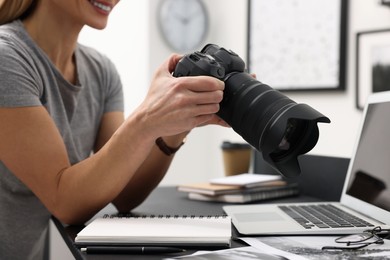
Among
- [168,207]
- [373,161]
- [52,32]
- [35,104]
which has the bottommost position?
[168,207]

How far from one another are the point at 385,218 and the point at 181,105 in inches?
14.4

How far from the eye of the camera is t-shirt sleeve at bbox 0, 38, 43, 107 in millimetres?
796

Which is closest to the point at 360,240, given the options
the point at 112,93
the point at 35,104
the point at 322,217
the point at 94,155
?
the point at 322,217

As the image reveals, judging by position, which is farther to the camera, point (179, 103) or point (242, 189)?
point (242, 189)

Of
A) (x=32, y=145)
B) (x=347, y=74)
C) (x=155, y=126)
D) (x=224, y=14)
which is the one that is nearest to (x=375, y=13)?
(x=347, y=74)

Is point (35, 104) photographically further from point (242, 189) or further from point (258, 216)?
point (242, 189)

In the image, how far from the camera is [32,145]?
79 cm

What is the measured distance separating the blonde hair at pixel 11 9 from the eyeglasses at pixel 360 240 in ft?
2.37

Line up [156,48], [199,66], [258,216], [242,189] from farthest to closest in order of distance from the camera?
[156,48] < [242,189] < [258,216] < [199,66]

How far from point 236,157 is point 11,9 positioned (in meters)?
0.71

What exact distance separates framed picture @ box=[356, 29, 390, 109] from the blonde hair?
3.21ft

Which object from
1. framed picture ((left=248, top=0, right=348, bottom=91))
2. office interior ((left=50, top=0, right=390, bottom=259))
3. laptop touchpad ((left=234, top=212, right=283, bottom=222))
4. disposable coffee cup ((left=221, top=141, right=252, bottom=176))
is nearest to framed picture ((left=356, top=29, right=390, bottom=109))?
framed picture ((left=248, top=0, right=348, bottom=91))

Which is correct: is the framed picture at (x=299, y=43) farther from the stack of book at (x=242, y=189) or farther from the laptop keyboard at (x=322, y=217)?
the laptop keyboard at (x=322, y=217)

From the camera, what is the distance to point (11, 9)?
0.96 metres
